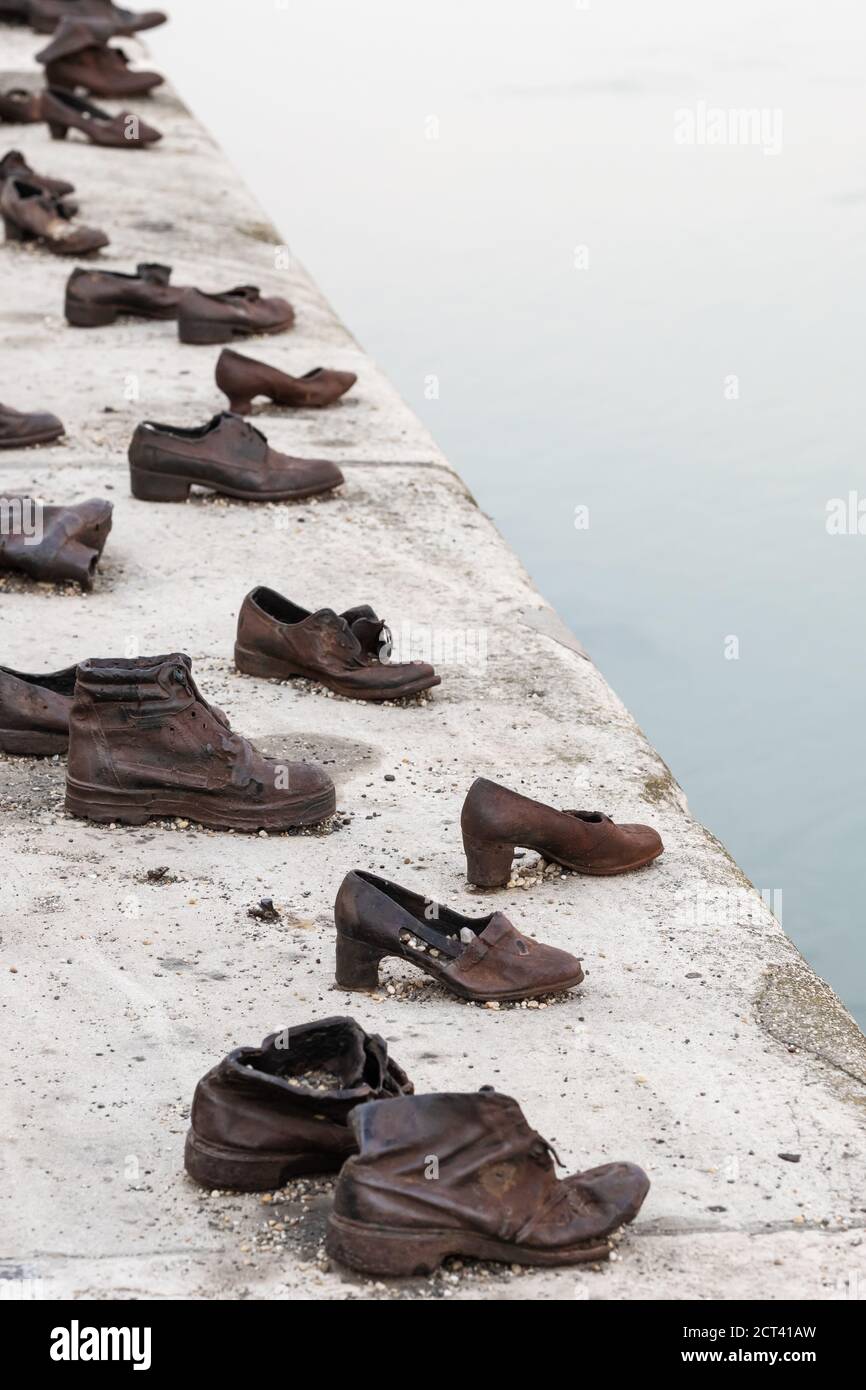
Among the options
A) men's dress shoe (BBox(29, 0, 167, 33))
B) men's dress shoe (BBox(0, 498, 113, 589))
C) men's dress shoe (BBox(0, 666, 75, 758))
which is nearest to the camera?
men's dress shoe (BBox(0, 666, 75, 758))

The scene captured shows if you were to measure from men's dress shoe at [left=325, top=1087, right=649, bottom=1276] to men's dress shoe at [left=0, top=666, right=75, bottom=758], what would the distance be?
5.81ft

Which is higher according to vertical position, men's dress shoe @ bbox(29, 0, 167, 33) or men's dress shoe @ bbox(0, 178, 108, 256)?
men's dress shoe @ bbox(29, 0, 167, 33)

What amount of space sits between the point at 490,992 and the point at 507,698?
157cm

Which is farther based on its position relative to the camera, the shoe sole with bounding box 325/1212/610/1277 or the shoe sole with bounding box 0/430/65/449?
the shoe sole with bounding box 0/430/65/449

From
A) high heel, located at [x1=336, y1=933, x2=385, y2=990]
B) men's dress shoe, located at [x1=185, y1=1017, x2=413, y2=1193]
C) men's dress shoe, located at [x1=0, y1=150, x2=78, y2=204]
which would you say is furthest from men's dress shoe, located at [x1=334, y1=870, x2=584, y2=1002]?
men's dress shoe, located at [x1=0, y1=150, x2=78, y2=204]

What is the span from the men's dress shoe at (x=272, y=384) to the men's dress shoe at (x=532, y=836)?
3102 mm

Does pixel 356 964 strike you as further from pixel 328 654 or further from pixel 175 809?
pixel 328 654

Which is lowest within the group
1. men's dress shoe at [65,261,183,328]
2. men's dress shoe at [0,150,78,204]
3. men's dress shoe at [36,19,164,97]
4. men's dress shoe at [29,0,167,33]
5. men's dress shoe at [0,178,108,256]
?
men's dress shoe at [65,261,183,328]

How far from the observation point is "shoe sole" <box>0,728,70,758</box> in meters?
4.20

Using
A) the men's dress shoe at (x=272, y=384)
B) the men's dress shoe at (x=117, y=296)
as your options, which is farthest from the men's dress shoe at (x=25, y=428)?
the men's dress shoe at (x=117, y=296)

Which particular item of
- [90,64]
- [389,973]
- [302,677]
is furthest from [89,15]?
[389,973]

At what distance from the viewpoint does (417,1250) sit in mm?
2574

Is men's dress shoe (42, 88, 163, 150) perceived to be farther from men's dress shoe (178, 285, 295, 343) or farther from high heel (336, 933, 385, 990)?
high heel (336, 933, 385, 990)

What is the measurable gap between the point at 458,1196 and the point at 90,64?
988 centimetres
